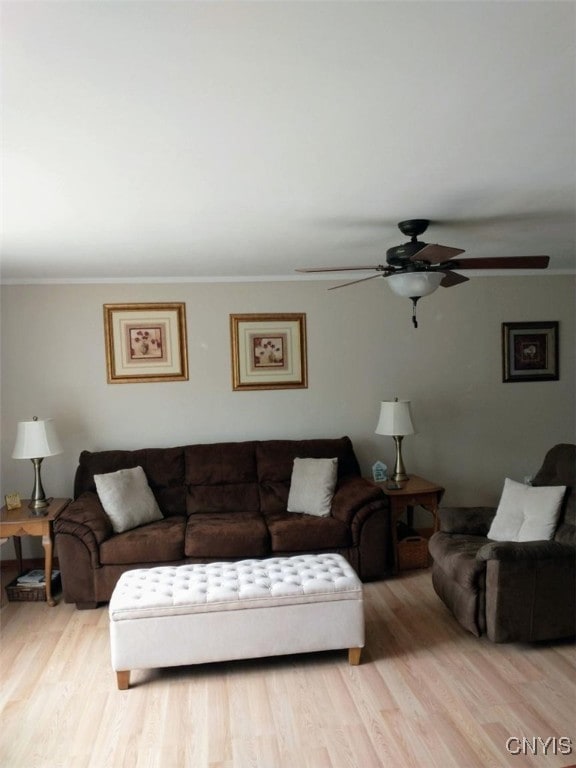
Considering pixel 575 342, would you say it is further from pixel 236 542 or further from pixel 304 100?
pixel 304 100

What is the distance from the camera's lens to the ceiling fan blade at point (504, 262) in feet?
10.0

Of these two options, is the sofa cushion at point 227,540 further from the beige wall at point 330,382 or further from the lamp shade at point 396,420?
the lamp shade at point 396,420

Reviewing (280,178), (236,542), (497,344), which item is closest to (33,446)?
(236,542)

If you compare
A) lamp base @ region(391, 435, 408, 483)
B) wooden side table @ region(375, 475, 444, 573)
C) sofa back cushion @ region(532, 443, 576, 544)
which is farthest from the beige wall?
sofa back cushion @ region(532, 443, 576, 544)

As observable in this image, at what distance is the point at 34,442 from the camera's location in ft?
13.9

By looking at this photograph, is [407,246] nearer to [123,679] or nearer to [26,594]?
[123,679]

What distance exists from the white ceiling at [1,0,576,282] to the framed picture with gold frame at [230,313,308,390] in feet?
5.00

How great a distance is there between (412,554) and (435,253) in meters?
2.59

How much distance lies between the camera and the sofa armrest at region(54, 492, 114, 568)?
3957 millimetres

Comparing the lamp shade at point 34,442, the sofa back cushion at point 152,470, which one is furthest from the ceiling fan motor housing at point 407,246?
the lamp shade at point 34,442

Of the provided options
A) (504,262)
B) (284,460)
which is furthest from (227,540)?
(504,262)

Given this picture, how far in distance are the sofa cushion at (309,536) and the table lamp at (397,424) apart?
2.64 feet

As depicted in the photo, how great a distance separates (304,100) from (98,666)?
9.87 feet

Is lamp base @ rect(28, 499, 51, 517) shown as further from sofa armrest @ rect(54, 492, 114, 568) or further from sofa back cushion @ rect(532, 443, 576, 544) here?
sofa back cushion @ rect(532, 443, 576, 544)
